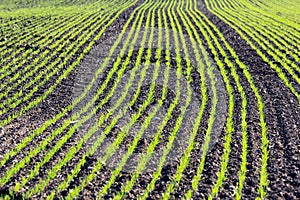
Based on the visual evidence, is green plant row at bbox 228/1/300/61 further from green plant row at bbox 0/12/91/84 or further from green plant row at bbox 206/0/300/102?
green plant row at bbox 0/12/91/84

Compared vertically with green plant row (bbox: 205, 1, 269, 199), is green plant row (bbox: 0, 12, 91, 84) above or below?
above

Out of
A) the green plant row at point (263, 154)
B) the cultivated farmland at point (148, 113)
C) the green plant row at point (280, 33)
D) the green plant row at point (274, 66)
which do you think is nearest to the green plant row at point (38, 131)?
the cultivated farmland at point (148, 113)

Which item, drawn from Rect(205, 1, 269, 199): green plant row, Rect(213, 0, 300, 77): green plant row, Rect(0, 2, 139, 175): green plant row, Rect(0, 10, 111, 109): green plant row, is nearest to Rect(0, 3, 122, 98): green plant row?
Rect(0, 10, 111, 109): green plant row

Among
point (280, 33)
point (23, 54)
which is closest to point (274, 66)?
point (280, 33)

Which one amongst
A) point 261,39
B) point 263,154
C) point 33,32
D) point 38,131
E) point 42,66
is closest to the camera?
point 263,154

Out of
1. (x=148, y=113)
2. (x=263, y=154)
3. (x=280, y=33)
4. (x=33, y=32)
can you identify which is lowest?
(x=263, y=154)

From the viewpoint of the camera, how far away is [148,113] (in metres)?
10.9

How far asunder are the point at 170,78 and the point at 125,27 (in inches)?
376

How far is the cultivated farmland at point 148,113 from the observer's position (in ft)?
25.2

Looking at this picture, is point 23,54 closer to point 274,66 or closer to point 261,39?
point 274,66

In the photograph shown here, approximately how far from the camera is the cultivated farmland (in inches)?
302

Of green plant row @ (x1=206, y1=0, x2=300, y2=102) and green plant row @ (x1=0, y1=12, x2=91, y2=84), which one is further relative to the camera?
green plant row @ (x1=0, y1=12, x2=91, y2=84)

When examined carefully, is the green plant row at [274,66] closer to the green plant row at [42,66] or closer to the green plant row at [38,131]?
the green plant row at [38,131]

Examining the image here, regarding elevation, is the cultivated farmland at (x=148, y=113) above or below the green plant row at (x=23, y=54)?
below
